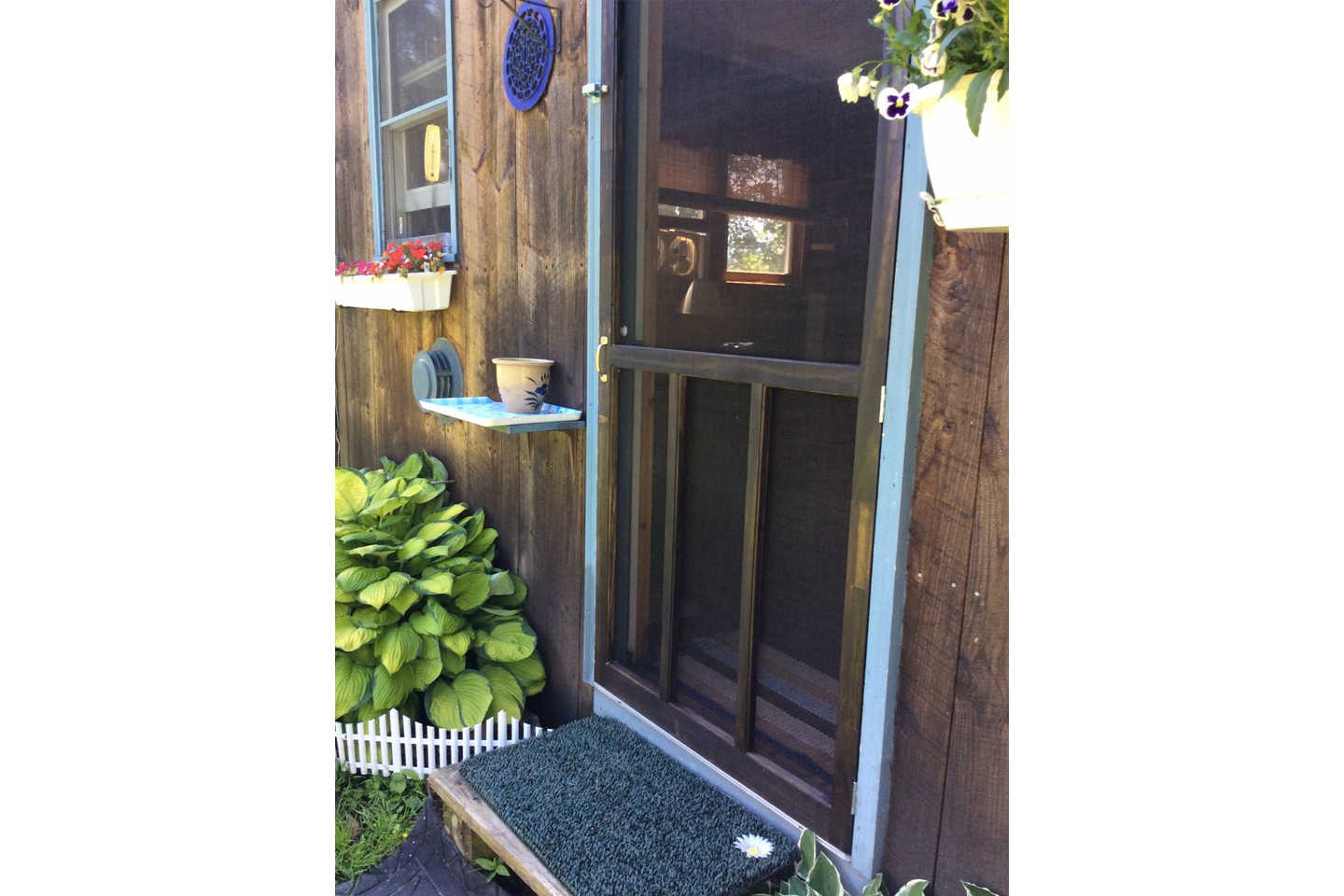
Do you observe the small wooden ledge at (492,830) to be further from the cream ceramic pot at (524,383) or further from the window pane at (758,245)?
the window pane at (758,245)

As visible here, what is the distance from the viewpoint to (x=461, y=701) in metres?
2.63

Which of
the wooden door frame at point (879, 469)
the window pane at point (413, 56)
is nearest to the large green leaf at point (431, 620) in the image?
the wooden door frame at point (879, 469)

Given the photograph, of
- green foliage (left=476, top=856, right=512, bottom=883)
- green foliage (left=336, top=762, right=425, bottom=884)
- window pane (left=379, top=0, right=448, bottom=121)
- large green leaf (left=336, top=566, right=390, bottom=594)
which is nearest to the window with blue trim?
window pane (left=379, top=0, right=448, bottom=121)

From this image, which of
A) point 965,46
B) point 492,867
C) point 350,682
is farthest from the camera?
point 350,682

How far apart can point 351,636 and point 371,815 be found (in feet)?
1.79

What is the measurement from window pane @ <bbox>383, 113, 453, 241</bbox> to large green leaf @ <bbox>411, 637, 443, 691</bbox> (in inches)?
62.0

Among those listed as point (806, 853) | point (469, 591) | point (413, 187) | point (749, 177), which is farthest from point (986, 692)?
point (413, 187)

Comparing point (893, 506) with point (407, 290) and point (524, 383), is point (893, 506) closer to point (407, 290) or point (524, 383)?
point (524, 383)
